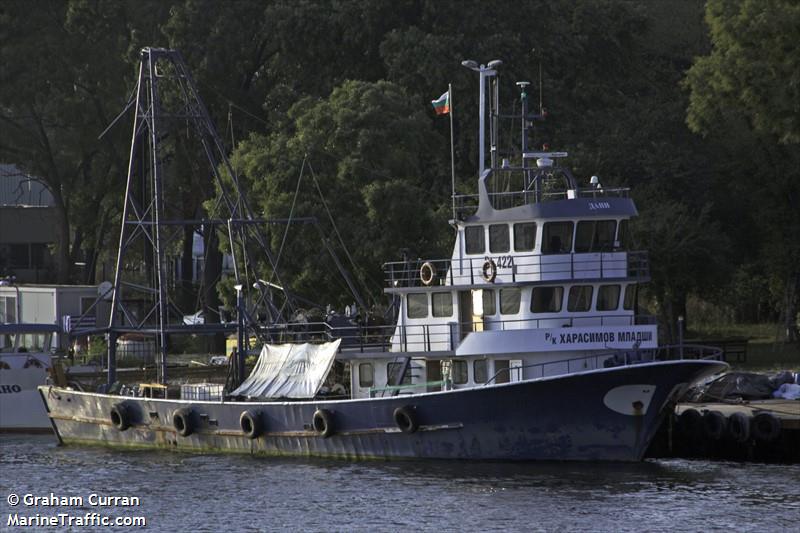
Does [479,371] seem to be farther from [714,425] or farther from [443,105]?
[443,105]

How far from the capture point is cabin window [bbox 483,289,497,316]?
41.9 metres

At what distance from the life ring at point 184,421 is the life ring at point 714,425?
14481mm

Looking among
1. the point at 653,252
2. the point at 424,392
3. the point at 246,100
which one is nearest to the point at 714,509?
the point at 424,392

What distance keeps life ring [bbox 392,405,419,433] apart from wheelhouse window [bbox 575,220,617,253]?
236 inches

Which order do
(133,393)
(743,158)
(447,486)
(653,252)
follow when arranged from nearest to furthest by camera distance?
(447,486), (133,393), (653,252), (743,158)

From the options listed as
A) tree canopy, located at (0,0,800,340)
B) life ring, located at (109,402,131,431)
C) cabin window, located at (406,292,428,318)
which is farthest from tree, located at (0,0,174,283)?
cabin window, located at (406,292,428,318)

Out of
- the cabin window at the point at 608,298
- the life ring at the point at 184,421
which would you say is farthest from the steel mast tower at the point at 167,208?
the cabin window at the point at 608,298

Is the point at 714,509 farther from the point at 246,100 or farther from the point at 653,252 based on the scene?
the point at 246,100

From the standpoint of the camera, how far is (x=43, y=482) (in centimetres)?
4153

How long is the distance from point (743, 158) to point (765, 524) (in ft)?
129

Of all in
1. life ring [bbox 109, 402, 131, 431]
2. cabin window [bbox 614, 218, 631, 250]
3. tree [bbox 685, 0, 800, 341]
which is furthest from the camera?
tree [bbox 685, 0, 800, 341]

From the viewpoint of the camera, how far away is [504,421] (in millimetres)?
40469

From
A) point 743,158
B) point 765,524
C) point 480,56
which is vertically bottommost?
point 765,524

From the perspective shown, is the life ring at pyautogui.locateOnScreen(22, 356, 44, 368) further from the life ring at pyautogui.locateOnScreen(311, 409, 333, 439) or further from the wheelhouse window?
the wheelhouse window
